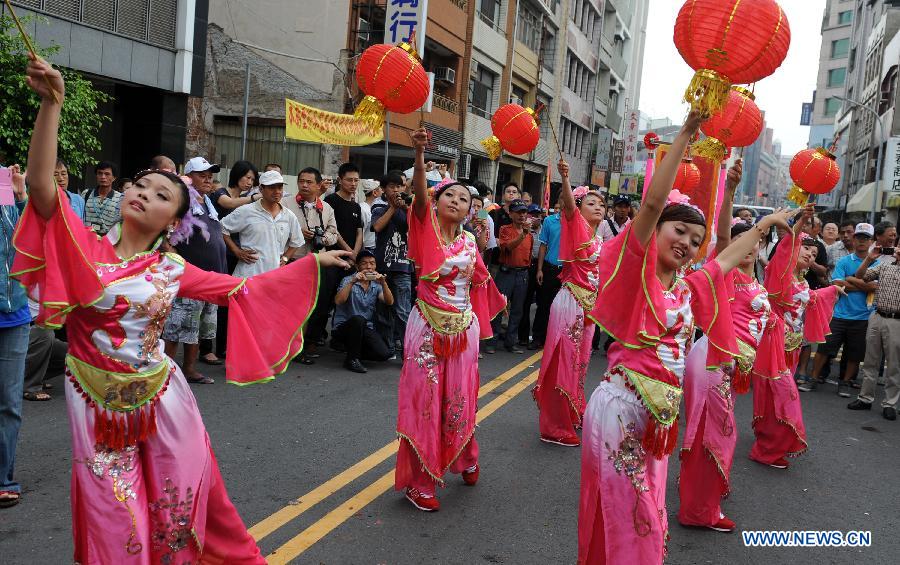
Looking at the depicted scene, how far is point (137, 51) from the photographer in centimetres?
1489

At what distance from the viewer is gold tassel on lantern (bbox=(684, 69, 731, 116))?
3049 millimetres

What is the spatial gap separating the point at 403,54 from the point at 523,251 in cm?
531

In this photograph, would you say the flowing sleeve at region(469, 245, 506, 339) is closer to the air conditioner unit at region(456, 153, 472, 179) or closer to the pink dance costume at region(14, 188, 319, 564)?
the pink dance costume at region(14, 188, 319, 564)

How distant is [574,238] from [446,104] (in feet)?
61.4

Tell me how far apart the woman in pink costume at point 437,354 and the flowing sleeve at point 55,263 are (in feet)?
7.44

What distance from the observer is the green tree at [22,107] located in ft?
31.8

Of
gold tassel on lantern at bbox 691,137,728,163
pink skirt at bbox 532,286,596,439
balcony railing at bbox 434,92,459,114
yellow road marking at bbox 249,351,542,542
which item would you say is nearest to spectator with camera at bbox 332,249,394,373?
pink skirt at bbox 532,286,596,439

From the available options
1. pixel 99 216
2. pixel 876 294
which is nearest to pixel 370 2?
pixel 99 216

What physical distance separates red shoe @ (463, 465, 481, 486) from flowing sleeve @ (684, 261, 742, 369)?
1854mm

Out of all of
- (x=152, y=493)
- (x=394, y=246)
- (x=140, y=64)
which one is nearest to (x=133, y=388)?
(x=152, y=493)

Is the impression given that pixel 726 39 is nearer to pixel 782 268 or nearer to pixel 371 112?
pixel 371 112

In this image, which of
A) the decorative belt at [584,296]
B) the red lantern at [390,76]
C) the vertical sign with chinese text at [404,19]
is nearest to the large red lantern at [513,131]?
the decorative belt at [584,296]

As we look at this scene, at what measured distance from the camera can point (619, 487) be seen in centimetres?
331

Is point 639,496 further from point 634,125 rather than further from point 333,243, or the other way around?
point 634,125
